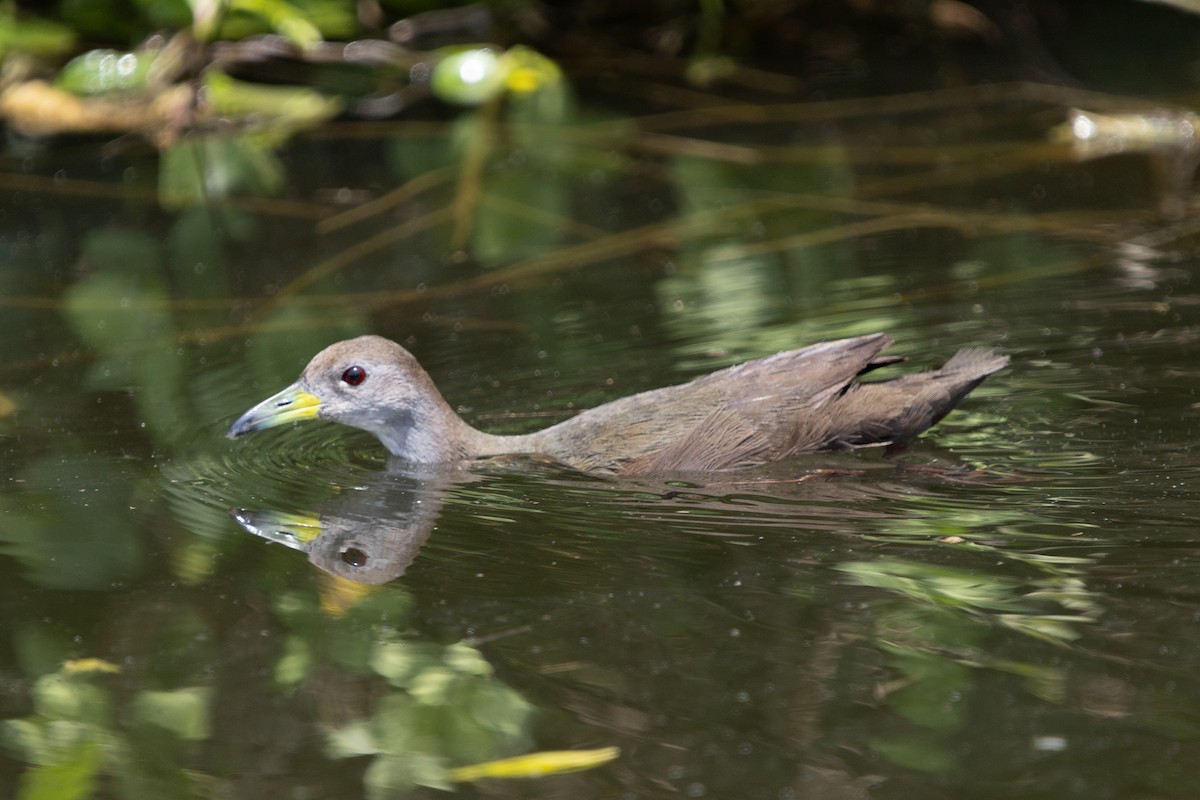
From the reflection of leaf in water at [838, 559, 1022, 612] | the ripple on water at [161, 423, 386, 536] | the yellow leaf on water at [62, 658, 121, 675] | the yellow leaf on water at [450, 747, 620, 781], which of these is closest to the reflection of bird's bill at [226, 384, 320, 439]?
the ripple on water at [161, 423, 386, 536]

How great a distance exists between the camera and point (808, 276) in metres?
7.75

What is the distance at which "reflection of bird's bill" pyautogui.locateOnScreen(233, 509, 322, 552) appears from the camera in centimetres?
505

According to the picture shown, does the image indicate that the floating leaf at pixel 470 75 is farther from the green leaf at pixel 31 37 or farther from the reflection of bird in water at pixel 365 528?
the reflection of bird in water at pixel 365 528

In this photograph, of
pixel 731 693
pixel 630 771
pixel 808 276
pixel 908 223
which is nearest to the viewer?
pixel 630 771

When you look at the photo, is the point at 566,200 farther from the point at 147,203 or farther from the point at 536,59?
the point at 147,203

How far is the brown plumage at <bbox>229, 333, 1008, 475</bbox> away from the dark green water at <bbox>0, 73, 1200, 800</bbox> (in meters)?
0.16

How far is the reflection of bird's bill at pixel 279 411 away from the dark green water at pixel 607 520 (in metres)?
0.15

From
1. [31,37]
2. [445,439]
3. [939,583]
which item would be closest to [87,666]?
[445,439]

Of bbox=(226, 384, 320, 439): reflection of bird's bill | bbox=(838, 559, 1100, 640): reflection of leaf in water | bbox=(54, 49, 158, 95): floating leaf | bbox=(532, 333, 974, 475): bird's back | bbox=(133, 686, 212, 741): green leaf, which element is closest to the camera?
bbox=(133, 686, 212, 741): green leaf

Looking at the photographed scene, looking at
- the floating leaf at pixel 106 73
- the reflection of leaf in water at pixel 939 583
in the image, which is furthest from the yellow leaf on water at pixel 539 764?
the floating leaf at pixel 106 73

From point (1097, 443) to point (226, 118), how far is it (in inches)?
322

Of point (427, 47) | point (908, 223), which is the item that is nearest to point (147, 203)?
point (427, 47)

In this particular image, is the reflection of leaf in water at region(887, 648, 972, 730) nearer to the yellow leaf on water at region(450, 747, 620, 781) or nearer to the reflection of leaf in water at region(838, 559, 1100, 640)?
the reflection of leaf in water at region(838, 559, 1100, 640)

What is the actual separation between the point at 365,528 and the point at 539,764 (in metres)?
1.79
